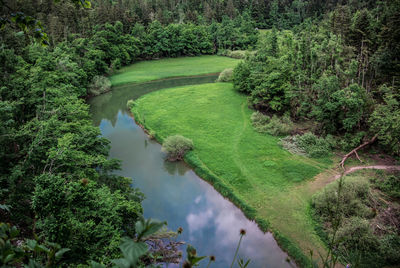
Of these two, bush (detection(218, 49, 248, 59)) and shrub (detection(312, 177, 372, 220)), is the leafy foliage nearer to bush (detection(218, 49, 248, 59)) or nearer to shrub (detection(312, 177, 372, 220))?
shrub (detection(312, 177, 372, 220))

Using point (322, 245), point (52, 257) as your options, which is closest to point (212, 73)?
point (322, 245)

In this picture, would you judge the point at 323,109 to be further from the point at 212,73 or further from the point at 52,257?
the point at 212,73

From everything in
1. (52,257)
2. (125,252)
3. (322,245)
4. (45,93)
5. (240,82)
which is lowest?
(322,245)

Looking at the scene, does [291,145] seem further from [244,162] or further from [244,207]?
[244,207]

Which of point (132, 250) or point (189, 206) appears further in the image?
point (189, 206)

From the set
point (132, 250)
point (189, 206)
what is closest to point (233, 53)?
point (189, 206)
